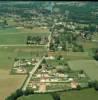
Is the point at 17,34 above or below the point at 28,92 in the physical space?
above

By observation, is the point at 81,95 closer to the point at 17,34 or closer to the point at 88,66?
the point at 88,66

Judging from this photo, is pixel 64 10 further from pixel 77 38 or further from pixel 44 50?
pixel 44 50

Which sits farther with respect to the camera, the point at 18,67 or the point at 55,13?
the point at 55,13

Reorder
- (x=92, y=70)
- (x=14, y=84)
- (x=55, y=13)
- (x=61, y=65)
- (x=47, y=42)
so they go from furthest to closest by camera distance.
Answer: (x=55, y=13) → (x=47, y=42) → (x=61, y=65) → (x=92, y=70) → (x=14, y=84)

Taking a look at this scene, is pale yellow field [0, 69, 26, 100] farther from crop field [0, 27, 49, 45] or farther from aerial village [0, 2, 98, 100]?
crop field [0, 27, 49, 45]

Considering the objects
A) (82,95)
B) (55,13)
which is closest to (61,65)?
(82,95)

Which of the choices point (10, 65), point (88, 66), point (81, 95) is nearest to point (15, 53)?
point (10, 65)

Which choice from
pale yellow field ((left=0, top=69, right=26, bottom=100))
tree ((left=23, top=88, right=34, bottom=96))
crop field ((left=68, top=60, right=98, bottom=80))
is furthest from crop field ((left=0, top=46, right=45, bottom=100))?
crop field ((left=68, top=60, right=98, bottom=80))
